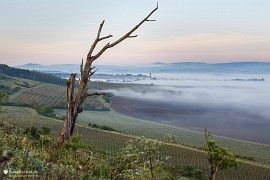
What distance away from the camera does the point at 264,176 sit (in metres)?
46.8

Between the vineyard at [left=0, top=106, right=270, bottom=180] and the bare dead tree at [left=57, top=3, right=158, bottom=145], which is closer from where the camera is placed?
the bare dead tree at [left=57, top=3, right=158, bottom=145]

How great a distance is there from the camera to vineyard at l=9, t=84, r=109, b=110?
11996cm

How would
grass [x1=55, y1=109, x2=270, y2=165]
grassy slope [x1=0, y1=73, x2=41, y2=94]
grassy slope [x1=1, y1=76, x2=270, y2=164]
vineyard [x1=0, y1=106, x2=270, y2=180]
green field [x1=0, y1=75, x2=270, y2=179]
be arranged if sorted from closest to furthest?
vineyard [x1=0, y1=106, x2=270, y2=180], green field [x1=0, y1=75, x2=270, y2=179], grass [x1=55, y1=109, x2=270, y2=165], grassy slope [x1=1, y1=76, x2=270, y2=164], grassy slope [x1=0, y1=73, x2=41, y2=94]

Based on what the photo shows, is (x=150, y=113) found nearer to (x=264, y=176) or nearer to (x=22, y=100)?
(x=22, y=100)

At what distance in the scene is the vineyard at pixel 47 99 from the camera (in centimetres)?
11996

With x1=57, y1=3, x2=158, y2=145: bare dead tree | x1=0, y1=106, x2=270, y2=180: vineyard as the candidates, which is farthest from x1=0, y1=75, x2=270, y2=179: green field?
x1=57, y1=3, x2=158, y2=145: bare dead tree

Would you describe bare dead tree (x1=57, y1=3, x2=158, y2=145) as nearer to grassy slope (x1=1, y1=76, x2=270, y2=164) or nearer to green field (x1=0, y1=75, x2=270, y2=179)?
green field (x1=0, y1=75, x2=270, y2=179)

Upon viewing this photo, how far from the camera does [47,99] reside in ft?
427

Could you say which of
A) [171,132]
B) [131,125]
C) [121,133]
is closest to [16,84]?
[131,125]

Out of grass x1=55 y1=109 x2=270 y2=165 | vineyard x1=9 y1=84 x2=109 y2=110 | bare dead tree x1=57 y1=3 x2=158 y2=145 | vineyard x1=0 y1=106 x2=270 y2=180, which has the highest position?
bare dead tree x1=57 y1=3 x2=158 y2=145

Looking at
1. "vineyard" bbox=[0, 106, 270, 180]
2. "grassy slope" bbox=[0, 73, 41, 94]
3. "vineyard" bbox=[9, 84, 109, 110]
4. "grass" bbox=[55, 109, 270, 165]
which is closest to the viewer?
"vineyard" bbox=[0, 106, 270, 180]

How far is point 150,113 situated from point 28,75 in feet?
304

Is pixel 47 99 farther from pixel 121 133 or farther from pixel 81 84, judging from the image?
pixel 81 84

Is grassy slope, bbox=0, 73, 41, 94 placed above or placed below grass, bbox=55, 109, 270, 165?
above
